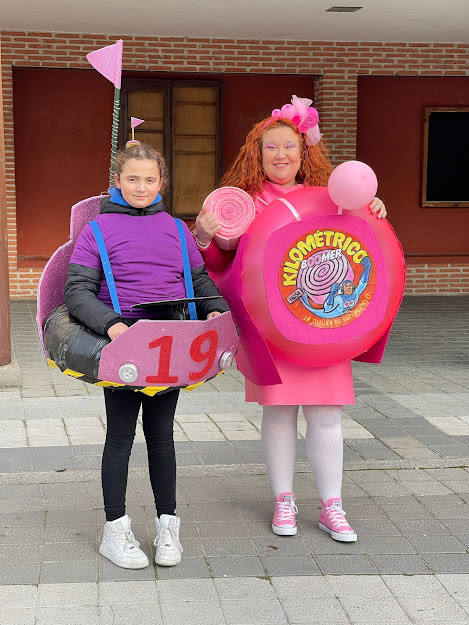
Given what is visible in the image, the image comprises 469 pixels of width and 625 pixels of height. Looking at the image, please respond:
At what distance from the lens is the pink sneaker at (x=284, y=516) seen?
363 cm

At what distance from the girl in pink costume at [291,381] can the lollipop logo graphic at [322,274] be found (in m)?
0.21

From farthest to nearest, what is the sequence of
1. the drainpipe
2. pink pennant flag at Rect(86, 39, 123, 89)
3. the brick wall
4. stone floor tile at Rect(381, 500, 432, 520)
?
the brick wall < the drainpipe < stone floor tile at Rect(381, 500, 432, 520) < pink pennant flag at Rect(86, 39, 123, 89)

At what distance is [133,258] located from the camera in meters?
3.12

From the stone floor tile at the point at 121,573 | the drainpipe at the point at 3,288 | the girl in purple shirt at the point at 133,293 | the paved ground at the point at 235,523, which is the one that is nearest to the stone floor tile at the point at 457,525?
the paved ground at the point at 235,523

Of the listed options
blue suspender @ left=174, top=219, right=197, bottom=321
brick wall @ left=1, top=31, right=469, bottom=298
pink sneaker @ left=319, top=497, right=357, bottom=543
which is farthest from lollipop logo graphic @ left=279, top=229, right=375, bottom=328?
brick wall @ left=1, top=31, right=469, bottom=298

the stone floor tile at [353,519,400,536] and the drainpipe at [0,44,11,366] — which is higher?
the drainpipe at [0,44,11,366]

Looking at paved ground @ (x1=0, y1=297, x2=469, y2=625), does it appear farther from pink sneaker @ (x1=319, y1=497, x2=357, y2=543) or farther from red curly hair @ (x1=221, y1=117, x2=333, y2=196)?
red curly hair @ (x1=221, y1=117, x2=333, y2=196)

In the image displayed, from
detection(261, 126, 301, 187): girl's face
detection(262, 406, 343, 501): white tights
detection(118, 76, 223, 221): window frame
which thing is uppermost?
detection(118, 76, 223, 221): window frame

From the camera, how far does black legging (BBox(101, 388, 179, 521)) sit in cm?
327

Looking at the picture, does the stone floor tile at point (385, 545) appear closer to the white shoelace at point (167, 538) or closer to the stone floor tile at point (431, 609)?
the stone floor tile at point (431, 609)

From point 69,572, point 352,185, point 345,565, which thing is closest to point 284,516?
Answer: point 345,565

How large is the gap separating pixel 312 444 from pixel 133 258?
1148mm

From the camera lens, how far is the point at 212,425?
17.5 ft

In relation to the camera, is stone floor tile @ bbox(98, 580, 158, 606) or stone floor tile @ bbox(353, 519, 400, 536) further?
stone floor tile @ bbox(353, 519, 400, 536)
